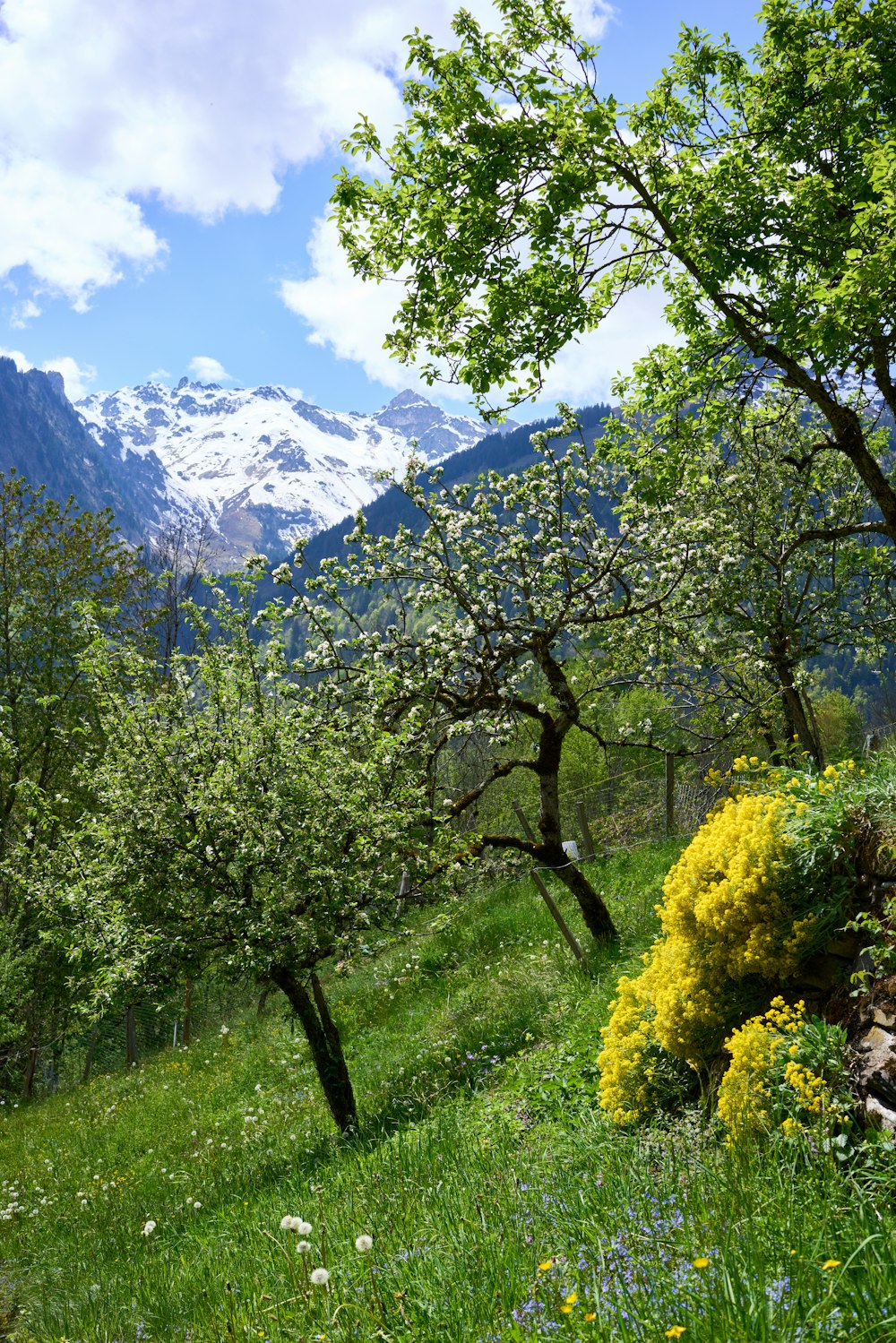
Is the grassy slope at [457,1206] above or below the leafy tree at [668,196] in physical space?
below

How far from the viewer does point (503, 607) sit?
11539 mm

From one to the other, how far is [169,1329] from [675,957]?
386 centimetres

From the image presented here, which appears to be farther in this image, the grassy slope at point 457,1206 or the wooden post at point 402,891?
the wooden post at point 402,891

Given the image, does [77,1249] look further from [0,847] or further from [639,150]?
[0,847]

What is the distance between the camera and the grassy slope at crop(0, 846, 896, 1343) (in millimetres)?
3002

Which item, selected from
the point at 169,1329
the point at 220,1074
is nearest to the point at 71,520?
the point at 220,1074

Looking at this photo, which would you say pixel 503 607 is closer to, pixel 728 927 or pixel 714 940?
pixel 714 940

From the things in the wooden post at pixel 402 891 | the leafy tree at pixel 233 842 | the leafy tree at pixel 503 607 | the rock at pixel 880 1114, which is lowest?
the rock at pixel 880 1114

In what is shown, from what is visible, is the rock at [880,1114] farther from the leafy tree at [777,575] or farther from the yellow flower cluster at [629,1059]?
the leafy tree at [777,575]

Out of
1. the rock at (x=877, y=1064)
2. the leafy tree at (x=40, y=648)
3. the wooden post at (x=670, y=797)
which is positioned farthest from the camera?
the leafy tree at (x=40, y=648)

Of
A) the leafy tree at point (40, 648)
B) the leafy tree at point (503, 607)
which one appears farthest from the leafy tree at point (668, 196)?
the leafy tree at point (40, 648)

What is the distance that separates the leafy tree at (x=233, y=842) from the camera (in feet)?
26.4

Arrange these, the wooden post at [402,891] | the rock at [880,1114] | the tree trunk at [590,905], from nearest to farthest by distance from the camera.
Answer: the rock at [880,1114] → the wooden post at [402,891] → the tree trunk at [590,905]

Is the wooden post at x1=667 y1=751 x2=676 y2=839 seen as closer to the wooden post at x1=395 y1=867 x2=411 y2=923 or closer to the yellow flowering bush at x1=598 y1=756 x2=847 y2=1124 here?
the wooden post at x1=395 y1=867 x2=411 y2=923
